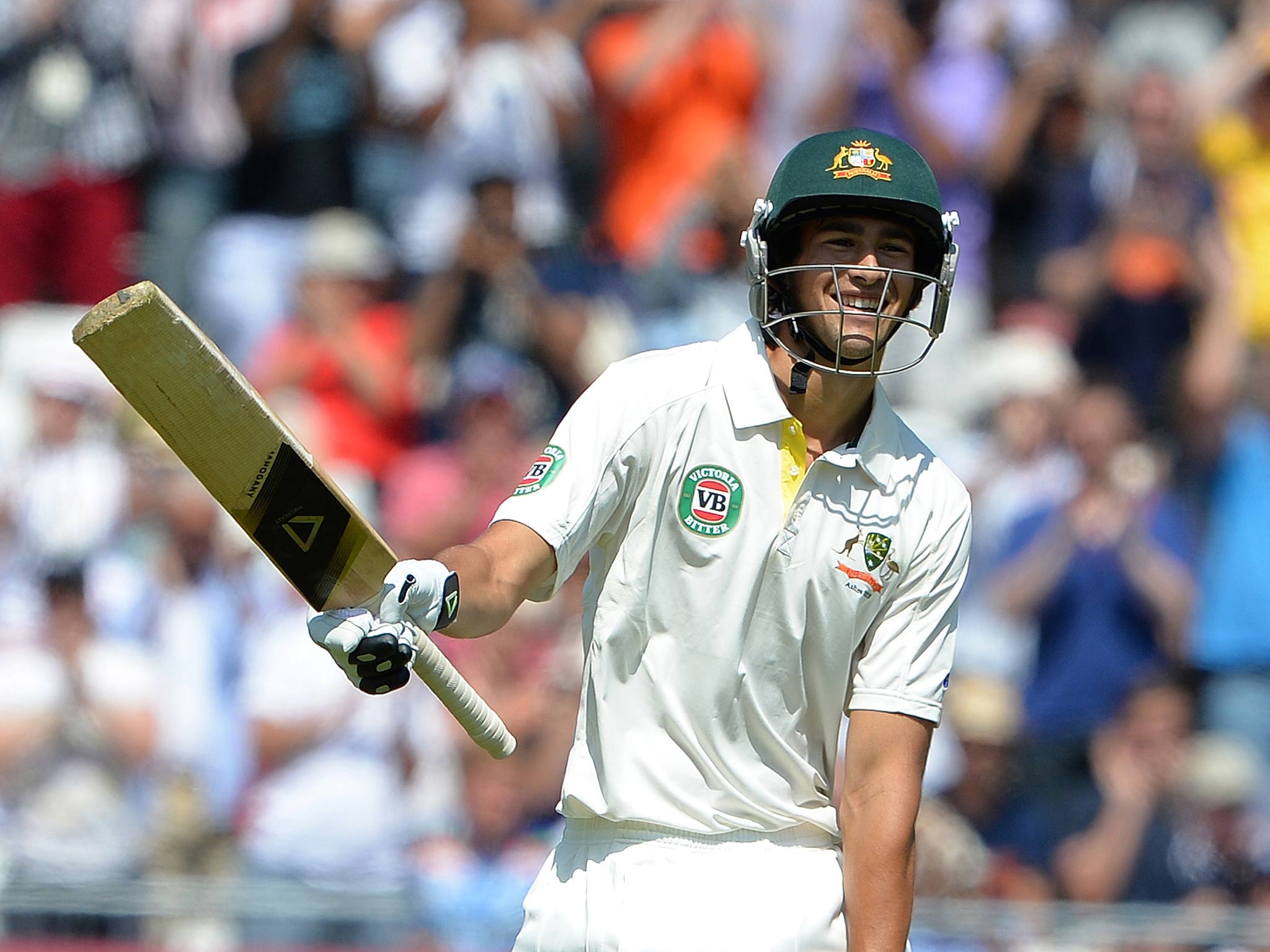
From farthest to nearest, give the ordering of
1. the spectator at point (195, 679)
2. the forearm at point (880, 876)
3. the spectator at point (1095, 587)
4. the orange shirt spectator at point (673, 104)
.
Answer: the orange shirt spectator at point (673, 104) → the spectator at point (1095, 587) → the spectator at point (195, 679) → the forearm at point (880, 876)

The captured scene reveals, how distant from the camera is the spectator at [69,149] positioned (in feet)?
26.6

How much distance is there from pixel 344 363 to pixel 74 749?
1.90 m

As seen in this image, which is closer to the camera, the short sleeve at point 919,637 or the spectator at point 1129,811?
the short sleeve at point 919,637

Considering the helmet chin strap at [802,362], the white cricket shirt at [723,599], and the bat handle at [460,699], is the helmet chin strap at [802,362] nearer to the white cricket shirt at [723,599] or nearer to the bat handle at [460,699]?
the white cricket shirt at [723,599]

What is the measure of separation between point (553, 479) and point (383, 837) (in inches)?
135

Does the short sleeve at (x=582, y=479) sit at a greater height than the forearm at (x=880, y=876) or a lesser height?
greater

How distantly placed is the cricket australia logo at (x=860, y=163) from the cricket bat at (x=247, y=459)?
109 cm


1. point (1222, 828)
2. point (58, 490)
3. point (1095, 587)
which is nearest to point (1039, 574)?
point (1095, 587)

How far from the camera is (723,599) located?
355 centimetres

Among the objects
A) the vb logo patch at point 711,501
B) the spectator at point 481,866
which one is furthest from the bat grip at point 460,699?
the spectator at point 481,866

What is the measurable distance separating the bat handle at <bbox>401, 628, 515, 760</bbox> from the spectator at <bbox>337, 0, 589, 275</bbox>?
4783 millimetres

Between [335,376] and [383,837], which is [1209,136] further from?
[383,837]

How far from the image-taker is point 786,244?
3713mm

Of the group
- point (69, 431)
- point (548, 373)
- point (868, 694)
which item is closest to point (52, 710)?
point (69, 431)
